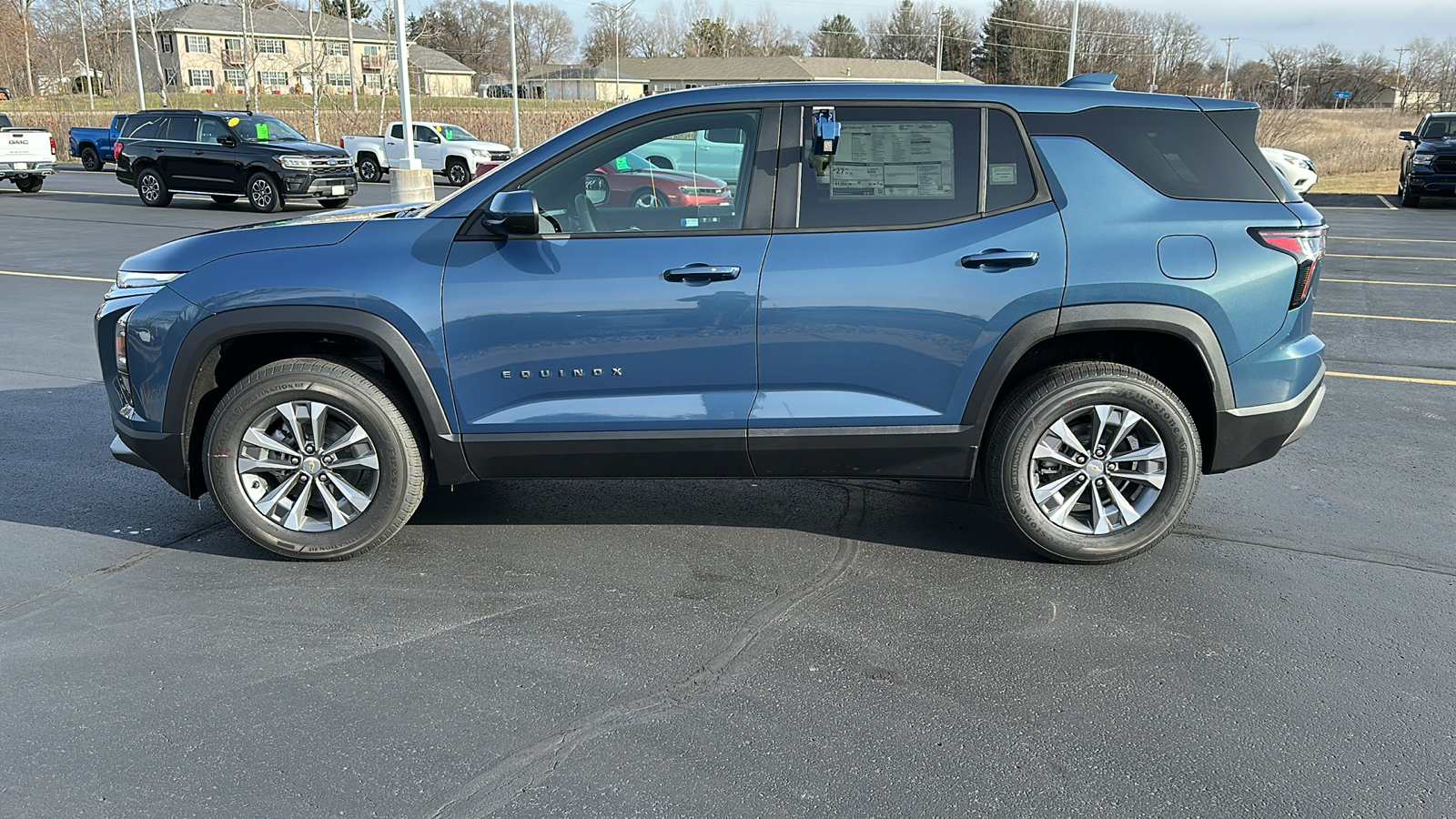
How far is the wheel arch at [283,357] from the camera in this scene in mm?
4027

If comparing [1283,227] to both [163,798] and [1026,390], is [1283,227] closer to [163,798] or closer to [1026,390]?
[1026,390]

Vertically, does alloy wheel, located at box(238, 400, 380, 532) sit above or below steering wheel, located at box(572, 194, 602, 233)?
below

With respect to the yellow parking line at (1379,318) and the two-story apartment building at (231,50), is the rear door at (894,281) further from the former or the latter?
the two-story apartment building at (231,50)

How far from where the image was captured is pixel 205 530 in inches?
184

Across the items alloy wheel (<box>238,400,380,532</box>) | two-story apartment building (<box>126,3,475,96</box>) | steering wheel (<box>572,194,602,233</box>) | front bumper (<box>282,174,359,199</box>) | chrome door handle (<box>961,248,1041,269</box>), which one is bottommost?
alloy wheel (<box>238,400,380,532</box>)

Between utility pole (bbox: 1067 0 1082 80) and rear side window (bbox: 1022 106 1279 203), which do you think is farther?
utility pole (bbox: 1067 0 1082 80)

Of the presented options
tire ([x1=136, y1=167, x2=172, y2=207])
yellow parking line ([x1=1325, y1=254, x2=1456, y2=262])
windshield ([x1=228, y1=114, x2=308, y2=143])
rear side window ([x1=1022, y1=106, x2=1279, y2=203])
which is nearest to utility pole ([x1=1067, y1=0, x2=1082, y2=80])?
yellow parking line ([x1=1325, y1=254, x2=1456, y2=262])

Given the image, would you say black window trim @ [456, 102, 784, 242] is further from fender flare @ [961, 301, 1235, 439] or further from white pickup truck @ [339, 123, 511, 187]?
white pickup truck @ [339, 123, 511, 187]

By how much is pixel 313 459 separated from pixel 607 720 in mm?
Result: 1829

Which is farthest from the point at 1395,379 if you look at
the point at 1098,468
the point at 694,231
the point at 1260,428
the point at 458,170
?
the point at 458,170

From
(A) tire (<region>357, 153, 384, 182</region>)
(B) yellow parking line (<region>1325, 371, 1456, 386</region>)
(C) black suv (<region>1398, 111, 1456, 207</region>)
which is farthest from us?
(A) tire (<region>357, 153, 384, 182</region>)

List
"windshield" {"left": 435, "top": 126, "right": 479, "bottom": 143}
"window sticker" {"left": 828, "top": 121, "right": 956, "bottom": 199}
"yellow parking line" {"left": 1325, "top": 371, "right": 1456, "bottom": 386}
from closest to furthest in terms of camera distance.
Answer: "window sticker" {"left": 828, "top": 121, "right": 956, "bottom": 199} → "yellow parking line" {"left": 1325, "top": 371, "right": 1456, "bottom": 386} → "windshield" {"left": 435, "top": 126, "right": 479, "bottom": 143}

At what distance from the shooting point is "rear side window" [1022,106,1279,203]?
410 centimetres

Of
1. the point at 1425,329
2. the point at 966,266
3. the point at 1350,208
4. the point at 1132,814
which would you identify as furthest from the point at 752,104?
the point at 1350,208
